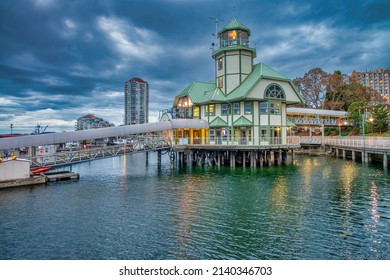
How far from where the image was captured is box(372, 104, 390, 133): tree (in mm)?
47156

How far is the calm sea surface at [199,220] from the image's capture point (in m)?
10.0

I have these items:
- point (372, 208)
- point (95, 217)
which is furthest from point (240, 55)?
point (95, 217)

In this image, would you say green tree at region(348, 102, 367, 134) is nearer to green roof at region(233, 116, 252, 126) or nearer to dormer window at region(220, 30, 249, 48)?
dormer window at region(220, 30, 249, 48)

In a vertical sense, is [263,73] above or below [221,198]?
above

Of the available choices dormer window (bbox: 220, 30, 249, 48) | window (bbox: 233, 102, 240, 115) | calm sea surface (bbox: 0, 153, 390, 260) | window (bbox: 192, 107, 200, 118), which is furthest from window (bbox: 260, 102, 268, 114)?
calm sea surface (bbox: 0, 153, 390, 260)

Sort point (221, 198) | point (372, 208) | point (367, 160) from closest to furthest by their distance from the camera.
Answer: point (372, 208)
point (221, 198)
point (367, 160)

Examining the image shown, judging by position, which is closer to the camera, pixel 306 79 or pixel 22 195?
pixel 22 195

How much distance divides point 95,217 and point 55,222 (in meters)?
1.91

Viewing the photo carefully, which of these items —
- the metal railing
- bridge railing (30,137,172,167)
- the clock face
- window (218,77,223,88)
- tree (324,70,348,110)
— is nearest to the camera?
bridge railing (30,137,172,167)

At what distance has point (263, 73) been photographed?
31938mm

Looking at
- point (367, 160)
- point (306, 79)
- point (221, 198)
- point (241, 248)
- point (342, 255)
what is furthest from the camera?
point (306, 79)

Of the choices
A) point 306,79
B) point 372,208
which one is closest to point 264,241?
point 372,208

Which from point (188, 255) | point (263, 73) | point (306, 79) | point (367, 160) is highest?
point (306, 79)

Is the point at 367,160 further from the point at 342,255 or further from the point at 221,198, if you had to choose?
the point at 342,255
